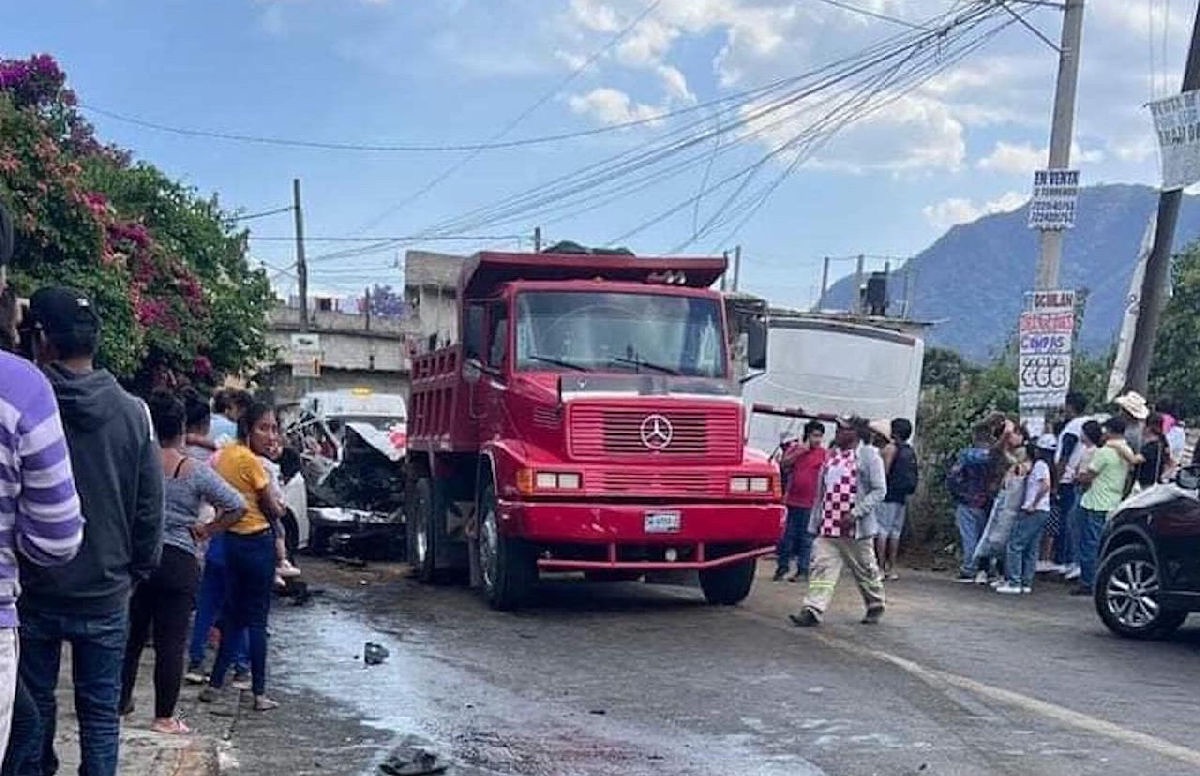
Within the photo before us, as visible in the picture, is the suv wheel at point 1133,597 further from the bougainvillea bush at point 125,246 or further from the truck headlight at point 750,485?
the bougainvillea bush at point 125,246

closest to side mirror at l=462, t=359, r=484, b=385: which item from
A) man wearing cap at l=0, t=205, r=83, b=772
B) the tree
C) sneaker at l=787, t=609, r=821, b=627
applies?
sneaker at l=787, t=609, r=821, b=627

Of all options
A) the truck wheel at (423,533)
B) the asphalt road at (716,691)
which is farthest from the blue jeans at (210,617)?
the truck wheel at (423,533)

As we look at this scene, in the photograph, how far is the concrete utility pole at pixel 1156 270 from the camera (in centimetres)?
1594

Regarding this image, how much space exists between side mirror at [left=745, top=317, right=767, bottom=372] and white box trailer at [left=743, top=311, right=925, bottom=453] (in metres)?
6.97

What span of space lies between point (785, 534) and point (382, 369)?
28.3 metres

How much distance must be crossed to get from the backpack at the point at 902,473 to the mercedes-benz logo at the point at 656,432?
4.32 meters

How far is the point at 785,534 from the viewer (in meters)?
16.2

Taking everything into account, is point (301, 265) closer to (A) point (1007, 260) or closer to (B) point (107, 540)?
(B) point (107, 540)

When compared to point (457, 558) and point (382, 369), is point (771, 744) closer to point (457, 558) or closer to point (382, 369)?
point (457, 558)

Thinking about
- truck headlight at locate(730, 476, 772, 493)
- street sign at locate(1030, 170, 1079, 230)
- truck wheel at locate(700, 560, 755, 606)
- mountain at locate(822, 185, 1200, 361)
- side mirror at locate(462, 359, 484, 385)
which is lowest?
truck wheel at locate(700, 560, 755, 606)

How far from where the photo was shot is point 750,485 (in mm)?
12359

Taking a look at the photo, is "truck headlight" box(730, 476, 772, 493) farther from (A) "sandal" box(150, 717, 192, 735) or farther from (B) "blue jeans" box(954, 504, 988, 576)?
(A) "sandal" box(150, 717, 192, 735)

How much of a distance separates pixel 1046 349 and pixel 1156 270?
1690 millimetres

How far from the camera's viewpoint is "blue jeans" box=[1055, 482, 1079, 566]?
15213mm
